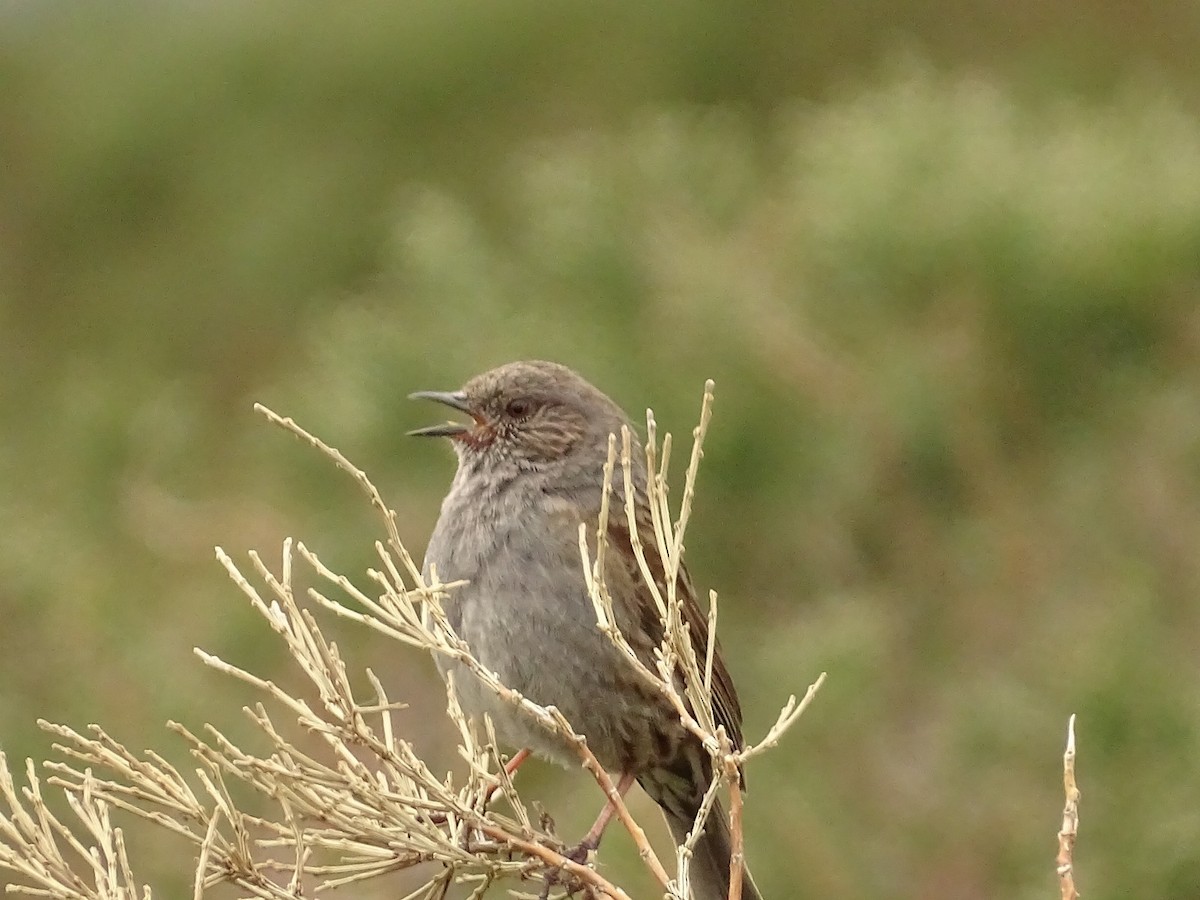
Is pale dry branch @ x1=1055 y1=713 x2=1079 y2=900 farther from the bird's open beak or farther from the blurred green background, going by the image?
the blurred green background

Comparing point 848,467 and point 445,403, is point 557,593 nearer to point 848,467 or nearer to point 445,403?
point 445,403

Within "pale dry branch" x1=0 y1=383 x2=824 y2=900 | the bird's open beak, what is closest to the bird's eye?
the bird's open beak

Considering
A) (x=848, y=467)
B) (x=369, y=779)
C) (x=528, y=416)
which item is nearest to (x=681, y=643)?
(x=369, y=779)

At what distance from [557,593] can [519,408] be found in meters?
0.77

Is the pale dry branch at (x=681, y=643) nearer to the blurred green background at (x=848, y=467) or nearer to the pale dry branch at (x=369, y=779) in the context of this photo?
the pale dry branch at (x=369, y=779)

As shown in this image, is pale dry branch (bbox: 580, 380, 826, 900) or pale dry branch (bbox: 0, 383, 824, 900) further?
pale dry branch (bbox: 0, 383, 824, 900)

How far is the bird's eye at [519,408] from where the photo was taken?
16.8 ft

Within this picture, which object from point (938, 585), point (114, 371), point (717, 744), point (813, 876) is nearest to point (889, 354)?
point (938, 585)

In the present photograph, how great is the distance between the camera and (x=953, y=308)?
22.7ft

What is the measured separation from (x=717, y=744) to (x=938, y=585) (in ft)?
13.5

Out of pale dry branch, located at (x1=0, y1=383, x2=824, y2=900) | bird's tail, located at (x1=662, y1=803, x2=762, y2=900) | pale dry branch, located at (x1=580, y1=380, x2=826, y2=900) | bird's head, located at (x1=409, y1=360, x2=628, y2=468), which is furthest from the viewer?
bird's head, located at (x1=409, y1=360, x2=628, y2=468)

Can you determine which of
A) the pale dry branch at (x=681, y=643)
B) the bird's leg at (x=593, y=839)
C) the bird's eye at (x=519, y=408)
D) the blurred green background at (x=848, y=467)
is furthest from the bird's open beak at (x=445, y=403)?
the pale dry branch at (x=681, y=643)

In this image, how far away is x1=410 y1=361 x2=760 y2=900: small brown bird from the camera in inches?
177

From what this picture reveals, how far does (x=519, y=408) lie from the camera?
5.13 metres
